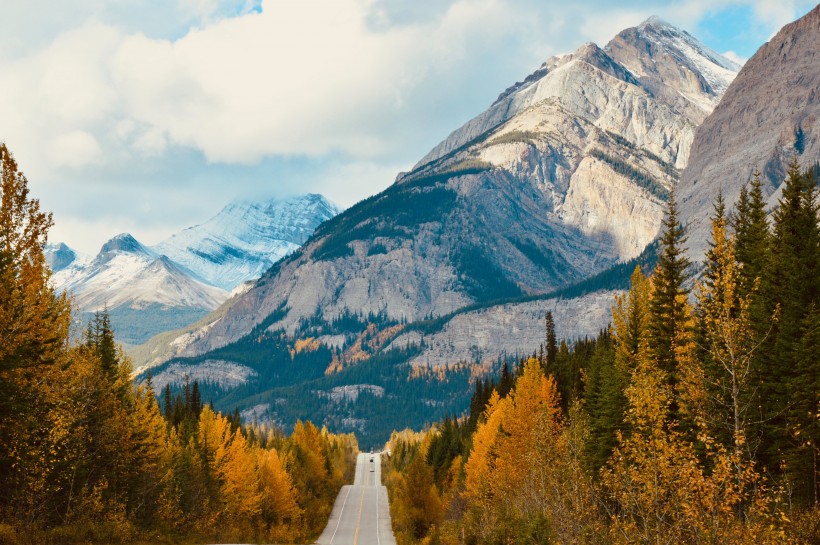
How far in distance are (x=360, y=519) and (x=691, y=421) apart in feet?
284

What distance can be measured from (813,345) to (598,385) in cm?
3342

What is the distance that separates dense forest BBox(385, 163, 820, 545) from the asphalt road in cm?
1382

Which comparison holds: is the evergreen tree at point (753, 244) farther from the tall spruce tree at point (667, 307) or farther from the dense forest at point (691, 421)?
the tall spruce tree at point (667, 307)

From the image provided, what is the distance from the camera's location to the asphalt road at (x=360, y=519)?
9902cm

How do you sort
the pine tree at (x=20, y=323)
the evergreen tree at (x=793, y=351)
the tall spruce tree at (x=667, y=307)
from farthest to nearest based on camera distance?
the tall spruce tree at (x=667, y=307)
the evergreen tree at (x=793, y=351)
the pine tree at (x=20, y=323)

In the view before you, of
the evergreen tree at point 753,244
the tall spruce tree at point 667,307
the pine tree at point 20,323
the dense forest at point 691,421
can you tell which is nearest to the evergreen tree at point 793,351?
the dense forest at point 691,421

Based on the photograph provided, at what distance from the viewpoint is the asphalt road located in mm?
99019

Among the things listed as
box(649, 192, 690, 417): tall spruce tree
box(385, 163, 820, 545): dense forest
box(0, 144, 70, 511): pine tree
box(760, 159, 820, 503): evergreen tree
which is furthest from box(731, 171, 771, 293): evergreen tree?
box(0, 144, 70, 511): pine tree

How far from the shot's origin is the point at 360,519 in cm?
12081

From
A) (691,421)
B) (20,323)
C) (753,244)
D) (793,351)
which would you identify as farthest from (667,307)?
(20,323)

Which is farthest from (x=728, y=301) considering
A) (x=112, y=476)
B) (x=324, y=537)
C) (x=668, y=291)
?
(x=324, y=537)

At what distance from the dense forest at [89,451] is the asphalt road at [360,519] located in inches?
252

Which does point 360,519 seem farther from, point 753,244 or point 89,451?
point 753,244

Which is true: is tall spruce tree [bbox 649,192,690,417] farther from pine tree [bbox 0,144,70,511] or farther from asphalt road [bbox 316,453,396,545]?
asphalt road [bbox 316,453,396,545]
